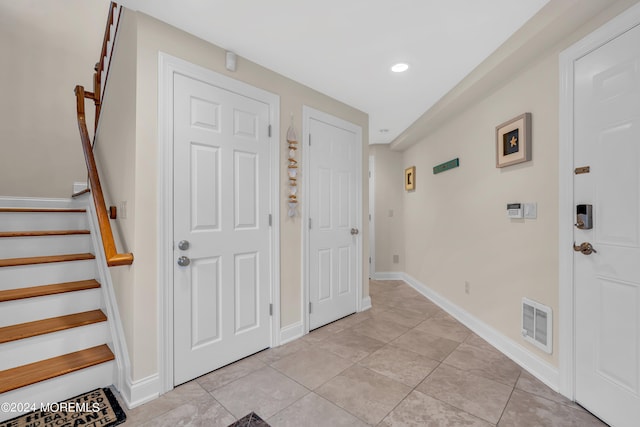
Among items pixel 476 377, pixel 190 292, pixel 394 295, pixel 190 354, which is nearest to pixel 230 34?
pixel 190 292

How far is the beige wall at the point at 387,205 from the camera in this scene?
4.88 meters

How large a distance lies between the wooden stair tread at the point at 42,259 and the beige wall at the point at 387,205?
3992 mm

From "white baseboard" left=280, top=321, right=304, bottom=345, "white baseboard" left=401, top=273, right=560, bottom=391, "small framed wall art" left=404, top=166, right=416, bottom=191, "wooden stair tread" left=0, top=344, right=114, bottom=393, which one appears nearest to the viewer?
"wooden stair tread" left=0, top=344, right=114, bottom=393

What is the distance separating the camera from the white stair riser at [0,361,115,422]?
1.49 m

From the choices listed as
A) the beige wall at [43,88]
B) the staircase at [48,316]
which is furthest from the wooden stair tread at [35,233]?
the beige wall at [43,88]

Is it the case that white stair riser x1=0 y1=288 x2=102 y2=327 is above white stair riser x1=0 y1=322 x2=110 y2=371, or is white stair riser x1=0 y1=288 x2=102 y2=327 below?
above

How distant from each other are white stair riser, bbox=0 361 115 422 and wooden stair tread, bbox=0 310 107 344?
0.29 m

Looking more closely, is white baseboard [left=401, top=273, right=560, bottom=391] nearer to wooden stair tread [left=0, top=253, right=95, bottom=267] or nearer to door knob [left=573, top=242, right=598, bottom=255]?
door knob [left=573, top=242, right=598, bottom=255]

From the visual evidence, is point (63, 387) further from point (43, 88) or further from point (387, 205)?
point (387, 205)

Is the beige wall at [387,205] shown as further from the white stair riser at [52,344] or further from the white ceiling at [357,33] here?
the white stair riser at [52,344]

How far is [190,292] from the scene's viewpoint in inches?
75.1

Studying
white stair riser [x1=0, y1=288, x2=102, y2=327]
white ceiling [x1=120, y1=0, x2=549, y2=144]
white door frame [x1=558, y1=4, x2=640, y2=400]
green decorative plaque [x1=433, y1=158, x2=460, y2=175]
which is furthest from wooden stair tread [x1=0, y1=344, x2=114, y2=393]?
green decorative plaque [x1=433, y1=158, x2=460, y2=175]

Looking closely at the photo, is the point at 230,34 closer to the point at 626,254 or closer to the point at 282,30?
the point at 282,30

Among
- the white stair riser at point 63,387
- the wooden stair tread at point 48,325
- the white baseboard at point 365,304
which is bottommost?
the white baseboard at point 365,304
